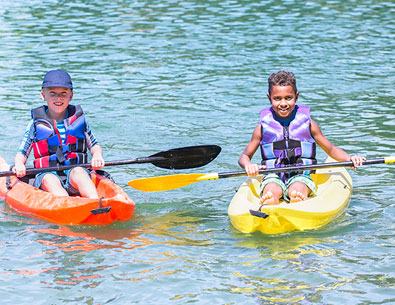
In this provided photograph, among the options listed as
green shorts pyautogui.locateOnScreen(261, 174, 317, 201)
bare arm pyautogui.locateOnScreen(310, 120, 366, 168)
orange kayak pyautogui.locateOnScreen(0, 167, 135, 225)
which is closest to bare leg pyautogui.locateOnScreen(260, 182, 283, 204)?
green shorts pyautogui.locateOnScreen(261, 174, 317, 201)

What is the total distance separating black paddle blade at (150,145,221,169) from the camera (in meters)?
6.26

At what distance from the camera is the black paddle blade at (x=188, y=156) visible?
6.26 meters

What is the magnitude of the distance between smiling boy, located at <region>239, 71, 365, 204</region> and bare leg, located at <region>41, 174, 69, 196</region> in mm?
1452

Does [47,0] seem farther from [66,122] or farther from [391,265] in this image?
[391,265]

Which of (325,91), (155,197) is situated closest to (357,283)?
(155,197)

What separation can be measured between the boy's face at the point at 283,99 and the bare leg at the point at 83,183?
1569 millimetres

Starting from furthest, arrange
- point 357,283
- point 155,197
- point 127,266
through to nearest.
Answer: point 155,197
point 127,266
point 357,283

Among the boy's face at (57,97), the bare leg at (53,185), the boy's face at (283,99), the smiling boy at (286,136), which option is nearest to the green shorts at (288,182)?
the smiling boy at (286,136)

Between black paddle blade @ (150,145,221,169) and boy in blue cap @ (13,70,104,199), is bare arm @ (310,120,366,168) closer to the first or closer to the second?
black paddle blade @ (150,145,221,169)

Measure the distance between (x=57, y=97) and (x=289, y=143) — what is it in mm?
1928

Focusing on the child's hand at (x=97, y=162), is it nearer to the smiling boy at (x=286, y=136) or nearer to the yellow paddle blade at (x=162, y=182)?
the yellow paddle blade at (x=162, y=182)

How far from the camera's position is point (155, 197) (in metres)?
6.53

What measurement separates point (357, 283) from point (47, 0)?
55.6 feet

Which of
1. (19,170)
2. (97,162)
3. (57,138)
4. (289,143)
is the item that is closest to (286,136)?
(289,143)
